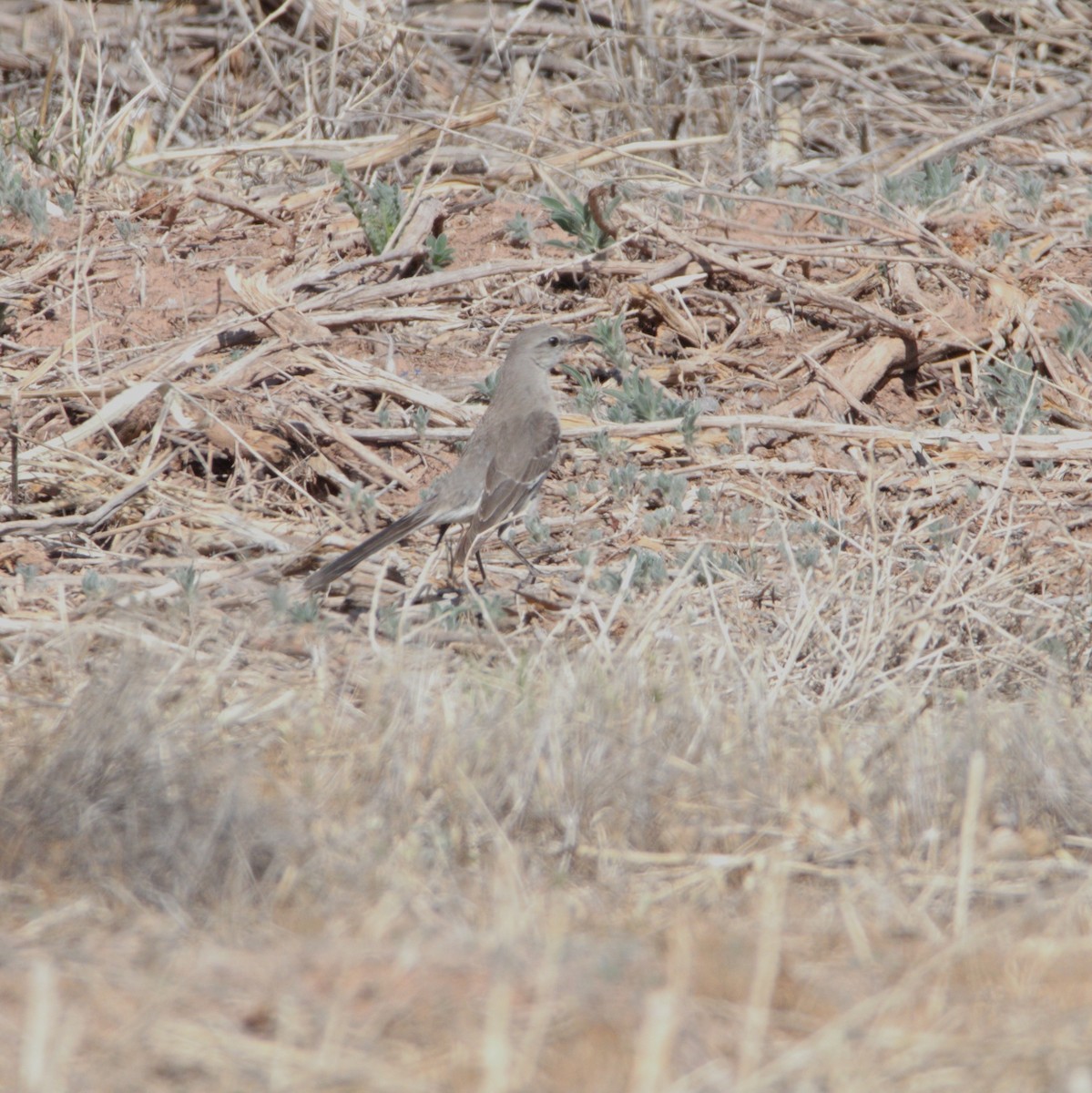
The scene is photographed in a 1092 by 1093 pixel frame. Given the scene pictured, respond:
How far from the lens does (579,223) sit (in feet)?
24.8

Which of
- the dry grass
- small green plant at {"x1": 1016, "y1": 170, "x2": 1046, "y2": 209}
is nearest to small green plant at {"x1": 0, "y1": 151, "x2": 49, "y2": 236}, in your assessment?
the dry grass

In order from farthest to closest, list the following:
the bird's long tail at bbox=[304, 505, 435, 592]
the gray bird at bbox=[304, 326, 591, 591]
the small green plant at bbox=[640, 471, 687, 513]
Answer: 1. the small green plant at bbox=[640, 471, 687, 513]
2. the gray bird at bbox=[304, 326, 591, 591]
3. the bird's long tail at bbox=[304, 505, 435, 592]

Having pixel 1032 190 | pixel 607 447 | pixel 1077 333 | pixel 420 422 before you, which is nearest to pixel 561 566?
pixel 607 447

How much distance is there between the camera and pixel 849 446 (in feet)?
21.8

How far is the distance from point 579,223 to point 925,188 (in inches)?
80.5

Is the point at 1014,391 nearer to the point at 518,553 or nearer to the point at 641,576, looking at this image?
the point at 641,576

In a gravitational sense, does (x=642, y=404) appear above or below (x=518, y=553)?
above

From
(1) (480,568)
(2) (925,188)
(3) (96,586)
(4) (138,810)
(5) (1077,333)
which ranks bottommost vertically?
(1) (480,568)

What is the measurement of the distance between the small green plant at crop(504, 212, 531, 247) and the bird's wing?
5.66ft

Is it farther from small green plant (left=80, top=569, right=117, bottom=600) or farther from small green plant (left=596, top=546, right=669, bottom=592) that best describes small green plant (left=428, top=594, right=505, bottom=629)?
small green plant (left=80, top=569, right=117, bottom=600)

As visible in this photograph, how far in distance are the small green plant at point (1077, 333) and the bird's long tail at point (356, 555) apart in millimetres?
3330

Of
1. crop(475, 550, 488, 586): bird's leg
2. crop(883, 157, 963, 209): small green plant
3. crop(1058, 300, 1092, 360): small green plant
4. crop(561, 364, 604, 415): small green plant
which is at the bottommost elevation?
crop(475, 550, 488, 586): bird's leg

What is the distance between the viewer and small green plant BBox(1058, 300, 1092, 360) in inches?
274

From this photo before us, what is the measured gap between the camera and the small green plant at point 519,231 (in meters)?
7.81
